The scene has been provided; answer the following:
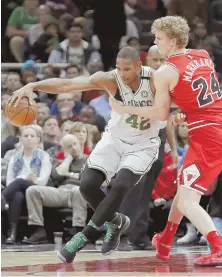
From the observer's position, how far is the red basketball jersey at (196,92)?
6805mm

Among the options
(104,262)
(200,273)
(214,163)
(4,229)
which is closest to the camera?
(200,273)

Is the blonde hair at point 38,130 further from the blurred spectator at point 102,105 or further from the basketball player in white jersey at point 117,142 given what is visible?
the basketball player in white jersey at point 117,142

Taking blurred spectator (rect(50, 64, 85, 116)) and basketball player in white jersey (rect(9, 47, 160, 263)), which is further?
blurred spectator (rect(50, 64, 85, 116))

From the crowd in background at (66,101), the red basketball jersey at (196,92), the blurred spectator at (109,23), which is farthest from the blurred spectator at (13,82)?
the red basketball jersey at (196,92)

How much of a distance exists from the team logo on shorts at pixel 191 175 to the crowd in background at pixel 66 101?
2780 millimetres

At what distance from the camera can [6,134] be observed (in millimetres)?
11977

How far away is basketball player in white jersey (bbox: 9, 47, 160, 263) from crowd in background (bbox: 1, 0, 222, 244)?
2427 mm

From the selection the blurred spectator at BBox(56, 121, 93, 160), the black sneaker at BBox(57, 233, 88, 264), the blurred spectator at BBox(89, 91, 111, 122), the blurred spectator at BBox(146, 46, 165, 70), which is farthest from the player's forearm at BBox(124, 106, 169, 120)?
the blurred spectator at BBox(89, 91, 111, 122)

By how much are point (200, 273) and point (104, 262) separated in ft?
4.46

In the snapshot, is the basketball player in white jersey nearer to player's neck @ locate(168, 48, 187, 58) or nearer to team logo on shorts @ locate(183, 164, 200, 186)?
player's neck @ locate(168, 48, 187, 58)

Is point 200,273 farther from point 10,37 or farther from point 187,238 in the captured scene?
point 10,37

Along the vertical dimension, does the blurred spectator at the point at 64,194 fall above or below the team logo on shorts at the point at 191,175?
below

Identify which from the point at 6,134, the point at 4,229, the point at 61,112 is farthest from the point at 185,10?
the point at 4,229

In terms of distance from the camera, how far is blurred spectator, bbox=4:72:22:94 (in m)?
13.3
